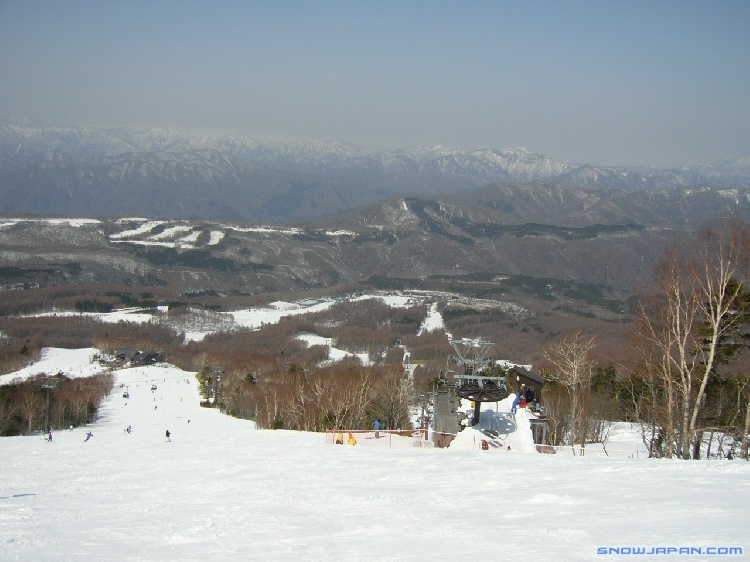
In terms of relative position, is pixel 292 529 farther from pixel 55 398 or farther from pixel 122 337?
pixel 122 337

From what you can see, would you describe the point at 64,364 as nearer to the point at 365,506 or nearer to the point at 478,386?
the point at 478,386

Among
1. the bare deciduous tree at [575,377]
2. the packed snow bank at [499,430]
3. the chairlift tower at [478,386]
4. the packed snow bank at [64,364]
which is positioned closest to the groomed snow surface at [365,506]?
the packed snow bank at [499,430]

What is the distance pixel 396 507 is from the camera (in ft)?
54.4

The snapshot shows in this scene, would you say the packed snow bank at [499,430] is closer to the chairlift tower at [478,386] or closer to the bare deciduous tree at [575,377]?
the chairlift tower at [478,386]

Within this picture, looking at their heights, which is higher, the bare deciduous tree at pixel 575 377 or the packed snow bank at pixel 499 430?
the bare deciduous tree at pixel 575 377

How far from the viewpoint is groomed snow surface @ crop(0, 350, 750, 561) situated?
41.8ft

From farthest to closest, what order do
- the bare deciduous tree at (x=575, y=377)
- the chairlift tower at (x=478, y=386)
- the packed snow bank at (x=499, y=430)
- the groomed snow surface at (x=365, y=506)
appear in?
the chairlift tower at (x=478, y=386), the bare deciduous tree at (x=575, y=377), the packed snow bank at (x=499, y=430), the groomed snow surface at (x=365, y=506)

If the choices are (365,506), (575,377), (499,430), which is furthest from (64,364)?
(365,506)

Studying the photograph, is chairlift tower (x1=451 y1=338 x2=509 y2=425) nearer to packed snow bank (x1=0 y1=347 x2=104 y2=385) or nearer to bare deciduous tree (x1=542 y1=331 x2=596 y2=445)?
bare deciduous tree (x1=542 y1=331 x2=596 y2=445)

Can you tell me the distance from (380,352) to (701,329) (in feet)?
340

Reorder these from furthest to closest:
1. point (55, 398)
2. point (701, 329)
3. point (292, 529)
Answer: point (55, 398) → point (701, 329) → point (292, 529)

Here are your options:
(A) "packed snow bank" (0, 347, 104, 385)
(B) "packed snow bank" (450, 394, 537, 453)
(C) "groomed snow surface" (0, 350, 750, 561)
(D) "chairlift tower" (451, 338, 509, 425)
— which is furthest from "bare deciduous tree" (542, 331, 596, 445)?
(A) "packed snow bank" (0, 347, 104, 385)

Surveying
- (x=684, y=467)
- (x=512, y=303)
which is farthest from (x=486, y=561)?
(x=512, y=303)

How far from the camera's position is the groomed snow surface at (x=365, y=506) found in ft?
41.8
